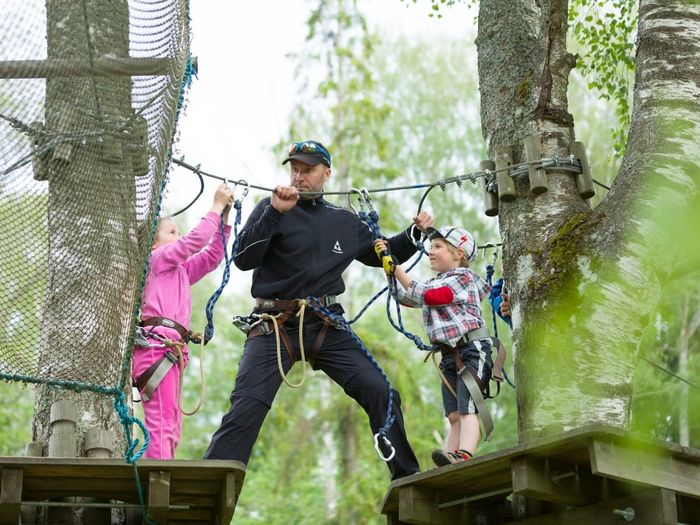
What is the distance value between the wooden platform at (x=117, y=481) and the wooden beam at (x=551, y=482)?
1.18m

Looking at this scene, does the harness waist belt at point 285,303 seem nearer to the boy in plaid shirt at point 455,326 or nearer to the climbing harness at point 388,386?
the climbing harness at point 388,386

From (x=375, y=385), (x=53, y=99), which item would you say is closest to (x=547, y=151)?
(x=375, y=385)

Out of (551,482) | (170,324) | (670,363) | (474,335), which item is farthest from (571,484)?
(670,363)

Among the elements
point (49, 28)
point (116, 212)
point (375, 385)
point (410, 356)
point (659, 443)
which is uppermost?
point (410, 356)

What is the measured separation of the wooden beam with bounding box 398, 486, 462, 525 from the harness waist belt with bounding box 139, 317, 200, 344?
4.52 feet

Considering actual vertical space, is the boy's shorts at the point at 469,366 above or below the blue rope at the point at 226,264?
below

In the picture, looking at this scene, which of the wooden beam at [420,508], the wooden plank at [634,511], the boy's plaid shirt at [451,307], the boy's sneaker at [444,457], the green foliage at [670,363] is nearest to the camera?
the wooden plank at [634,511]

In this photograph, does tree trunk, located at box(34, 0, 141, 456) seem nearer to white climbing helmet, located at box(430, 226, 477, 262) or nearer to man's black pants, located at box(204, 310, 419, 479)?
man's black pants, located at box(204, 310, 419, 479)

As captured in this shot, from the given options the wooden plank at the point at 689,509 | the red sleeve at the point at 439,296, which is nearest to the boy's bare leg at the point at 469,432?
the red sleeve at the point at 439,296

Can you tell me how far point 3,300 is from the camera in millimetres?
5125

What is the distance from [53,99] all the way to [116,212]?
612mm

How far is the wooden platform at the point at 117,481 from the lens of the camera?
4.86m

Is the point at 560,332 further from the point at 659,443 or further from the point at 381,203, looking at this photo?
the point at 381,203

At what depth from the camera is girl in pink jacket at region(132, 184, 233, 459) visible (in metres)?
5.80
